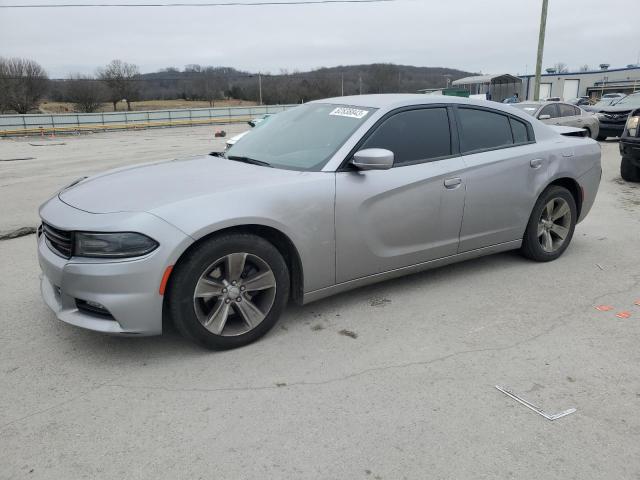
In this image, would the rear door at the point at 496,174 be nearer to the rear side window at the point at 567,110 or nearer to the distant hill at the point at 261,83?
the rear side window at the point at 567,110

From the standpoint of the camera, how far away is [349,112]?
4.08 meters

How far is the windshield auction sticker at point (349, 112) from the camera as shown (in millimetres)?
3965

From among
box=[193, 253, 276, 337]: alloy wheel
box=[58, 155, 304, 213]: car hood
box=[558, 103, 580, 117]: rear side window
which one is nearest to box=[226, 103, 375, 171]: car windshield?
box=[58, 155, 304, 213]: car hood

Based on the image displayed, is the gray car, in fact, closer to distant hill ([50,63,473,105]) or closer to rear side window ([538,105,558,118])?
rear side window ([538,105,558,118])

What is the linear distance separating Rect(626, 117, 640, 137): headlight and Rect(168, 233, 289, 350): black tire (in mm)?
7736

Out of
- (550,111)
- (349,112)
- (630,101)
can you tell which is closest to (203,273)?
(349,112)

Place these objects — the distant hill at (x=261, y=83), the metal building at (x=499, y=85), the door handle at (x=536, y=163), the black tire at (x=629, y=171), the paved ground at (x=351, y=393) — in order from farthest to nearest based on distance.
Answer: the distant hill at (x=261, y=83)
the metal building at (x=499, y=85)
the black tire at (x=629, y=171)
the door handle at (x=536, y=163)
the paved ground at (x=351, y=393)

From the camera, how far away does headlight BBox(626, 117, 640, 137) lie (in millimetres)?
8578

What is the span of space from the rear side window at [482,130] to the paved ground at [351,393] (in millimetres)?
1226

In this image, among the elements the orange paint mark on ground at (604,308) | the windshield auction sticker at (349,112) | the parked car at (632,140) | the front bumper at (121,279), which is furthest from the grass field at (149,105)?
the orange paint mark on ground at (604,308)

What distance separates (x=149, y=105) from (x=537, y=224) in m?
66.0

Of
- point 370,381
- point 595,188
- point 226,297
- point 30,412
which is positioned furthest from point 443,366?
point 595,188

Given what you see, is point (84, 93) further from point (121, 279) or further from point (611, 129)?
point (121, 279)

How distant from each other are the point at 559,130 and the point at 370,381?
3665 millimetres
